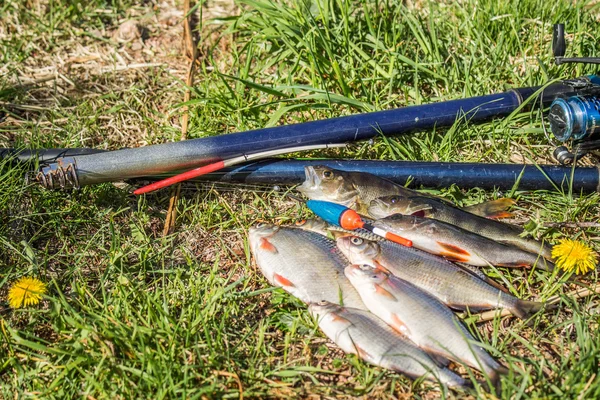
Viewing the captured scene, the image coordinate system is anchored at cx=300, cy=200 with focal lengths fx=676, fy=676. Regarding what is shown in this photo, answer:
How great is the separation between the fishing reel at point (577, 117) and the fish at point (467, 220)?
778mm

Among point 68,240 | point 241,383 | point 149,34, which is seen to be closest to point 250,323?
point 241,383

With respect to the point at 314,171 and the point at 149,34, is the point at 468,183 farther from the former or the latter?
the point at 149,34

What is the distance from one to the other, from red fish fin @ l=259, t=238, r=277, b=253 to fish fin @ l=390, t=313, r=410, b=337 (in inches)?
28.5

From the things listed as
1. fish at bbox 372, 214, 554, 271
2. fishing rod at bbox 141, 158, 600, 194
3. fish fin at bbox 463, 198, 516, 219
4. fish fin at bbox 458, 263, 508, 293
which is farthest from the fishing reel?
fish fin at bbox 458, 263, 508, 293

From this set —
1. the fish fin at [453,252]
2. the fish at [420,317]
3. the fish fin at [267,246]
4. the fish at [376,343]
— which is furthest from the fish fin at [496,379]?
the fish fin at [267,246]

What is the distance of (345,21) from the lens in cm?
473

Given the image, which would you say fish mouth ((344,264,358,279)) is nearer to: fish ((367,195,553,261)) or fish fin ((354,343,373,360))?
fish fin ((354,343,373,360))

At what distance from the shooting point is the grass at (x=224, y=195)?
3100 millimetres

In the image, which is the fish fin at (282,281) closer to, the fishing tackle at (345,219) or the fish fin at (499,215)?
the fishing tackle at (345,219)

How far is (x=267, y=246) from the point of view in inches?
139

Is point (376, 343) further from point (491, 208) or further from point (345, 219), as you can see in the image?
point (491, 208)

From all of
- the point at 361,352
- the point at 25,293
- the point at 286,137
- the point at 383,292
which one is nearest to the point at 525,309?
the point at 383,292

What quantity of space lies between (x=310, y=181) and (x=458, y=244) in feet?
3.07

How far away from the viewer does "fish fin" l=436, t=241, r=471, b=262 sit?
11.3ft
